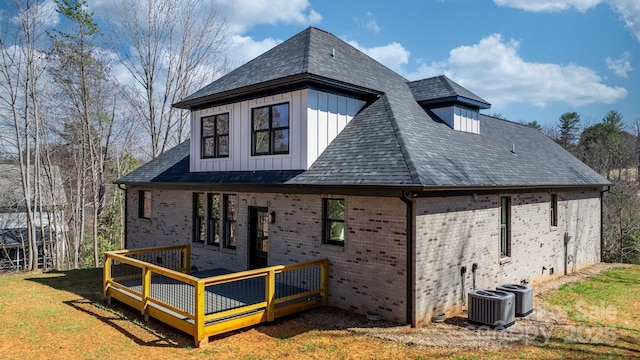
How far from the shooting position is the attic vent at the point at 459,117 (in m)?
11.9

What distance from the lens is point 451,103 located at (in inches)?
465

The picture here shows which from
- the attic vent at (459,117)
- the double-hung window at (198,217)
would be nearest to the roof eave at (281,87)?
the attic vent at (459,117)

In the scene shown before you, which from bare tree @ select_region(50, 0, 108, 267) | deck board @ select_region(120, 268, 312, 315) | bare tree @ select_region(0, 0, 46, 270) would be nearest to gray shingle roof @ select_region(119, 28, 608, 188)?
deck board @ select_region(120, 268, 312, 315)

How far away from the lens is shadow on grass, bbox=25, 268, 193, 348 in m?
7.39

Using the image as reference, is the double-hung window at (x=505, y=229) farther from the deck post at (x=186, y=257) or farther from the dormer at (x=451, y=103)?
the deck post at (x=186, y=257)

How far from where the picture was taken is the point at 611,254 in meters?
19.8

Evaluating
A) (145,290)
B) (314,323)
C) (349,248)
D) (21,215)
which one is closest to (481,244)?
(349,248)

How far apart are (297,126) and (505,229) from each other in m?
6.26

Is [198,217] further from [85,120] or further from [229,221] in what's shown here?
[85,120]

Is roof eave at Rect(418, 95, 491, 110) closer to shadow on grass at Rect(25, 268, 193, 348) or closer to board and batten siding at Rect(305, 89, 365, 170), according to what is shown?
board and batten siding at Rect(305, 89, 365, 170)

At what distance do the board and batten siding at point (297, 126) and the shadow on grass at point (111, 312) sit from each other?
15.1 feet

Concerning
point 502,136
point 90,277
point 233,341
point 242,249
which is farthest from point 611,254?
point 90,277

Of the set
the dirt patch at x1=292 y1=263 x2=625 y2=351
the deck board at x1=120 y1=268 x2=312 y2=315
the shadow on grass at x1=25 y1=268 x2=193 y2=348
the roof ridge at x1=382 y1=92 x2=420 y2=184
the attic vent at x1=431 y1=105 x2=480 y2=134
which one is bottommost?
the shadow on grass at x1=25 y1=268 x2=193 y2=348

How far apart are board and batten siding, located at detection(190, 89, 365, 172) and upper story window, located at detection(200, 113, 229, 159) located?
206 millimetres
